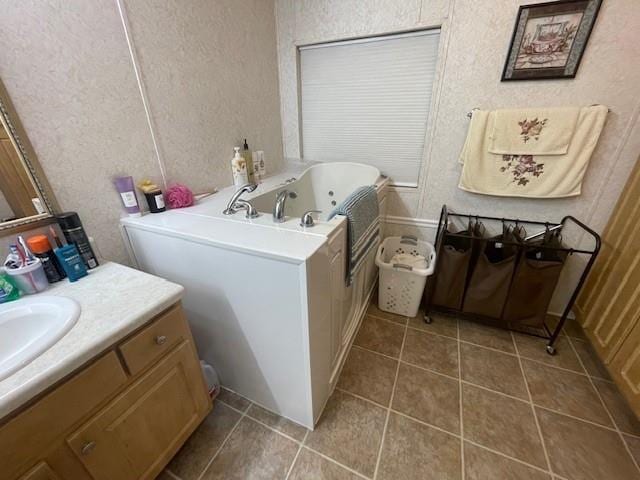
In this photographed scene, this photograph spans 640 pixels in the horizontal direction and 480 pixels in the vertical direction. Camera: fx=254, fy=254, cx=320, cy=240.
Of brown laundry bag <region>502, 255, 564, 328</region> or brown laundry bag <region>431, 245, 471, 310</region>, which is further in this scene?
brown laundry bag <region>431, 245, 471, 310</region>

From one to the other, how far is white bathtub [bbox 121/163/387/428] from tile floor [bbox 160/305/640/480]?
120 millimetres

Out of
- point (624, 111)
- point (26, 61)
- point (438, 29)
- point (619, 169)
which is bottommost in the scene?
point (619, 169)

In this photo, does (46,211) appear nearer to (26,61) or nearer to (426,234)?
(26,61)

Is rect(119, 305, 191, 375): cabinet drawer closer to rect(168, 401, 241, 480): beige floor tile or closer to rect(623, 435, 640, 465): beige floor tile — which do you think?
rect(168, 401, 241, 480): beige floor tile

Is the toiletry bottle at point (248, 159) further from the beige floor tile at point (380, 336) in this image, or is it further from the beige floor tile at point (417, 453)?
the beige floor tile at point (417, 453)

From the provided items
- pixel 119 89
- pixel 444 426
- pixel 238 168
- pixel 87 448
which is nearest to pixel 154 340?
pixel 87 448

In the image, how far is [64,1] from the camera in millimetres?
866

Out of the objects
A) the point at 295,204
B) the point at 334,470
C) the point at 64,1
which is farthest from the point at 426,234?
the point at 64,1

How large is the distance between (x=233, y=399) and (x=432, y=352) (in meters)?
1.13

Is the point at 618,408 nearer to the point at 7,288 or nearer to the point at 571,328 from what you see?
the point at 571,328

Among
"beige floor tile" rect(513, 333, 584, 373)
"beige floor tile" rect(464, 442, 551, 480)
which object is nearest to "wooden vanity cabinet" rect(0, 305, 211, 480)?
"beige floor tile" rect(464, 442, 551, 480)

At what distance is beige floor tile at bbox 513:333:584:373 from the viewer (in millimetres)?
1408

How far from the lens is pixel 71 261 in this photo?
87cm

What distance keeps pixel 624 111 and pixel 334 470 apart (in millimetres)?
2151
